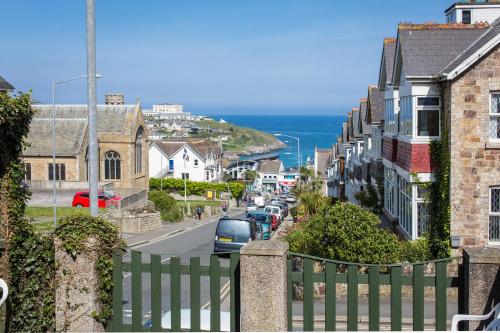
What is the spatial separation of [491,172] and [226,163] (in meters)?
129

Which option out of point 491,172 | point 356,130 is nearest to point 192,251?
point 491,172

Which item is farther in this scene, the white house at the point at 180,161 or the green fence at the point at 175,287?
the white house at the point at 180,161

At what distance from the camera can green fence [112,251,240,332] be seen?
25.7ft

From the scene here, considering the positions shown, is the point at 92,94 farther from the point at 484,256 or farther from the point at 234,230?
the point at 234,230

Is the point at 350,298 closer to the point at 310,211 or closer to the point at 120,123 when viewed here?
the point at 310,211

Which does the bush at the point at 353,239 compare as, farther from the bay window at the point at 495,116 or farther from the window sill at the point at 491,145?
the bay window at the point at 495,116

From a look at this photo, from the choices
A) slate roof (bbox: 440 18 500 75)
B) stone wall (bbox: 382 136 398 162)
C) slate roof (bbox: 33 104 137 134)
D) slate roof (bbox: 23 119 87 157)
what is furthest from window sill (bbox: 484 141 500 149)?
slate roof (bbox: 33 104 137 134)

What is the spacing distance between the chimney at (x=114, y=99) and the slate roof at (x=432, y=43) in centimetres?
5028

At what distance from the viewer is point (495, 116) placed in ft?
59.5

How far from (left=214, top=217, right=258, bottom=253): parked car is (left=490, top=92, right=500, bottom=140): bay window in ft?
36.9

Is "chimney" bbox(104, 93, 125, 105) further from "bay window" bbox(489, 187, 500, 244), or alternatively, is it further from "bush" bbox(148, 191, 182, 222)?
"bay window" bbox(489, 187, 500, 244)

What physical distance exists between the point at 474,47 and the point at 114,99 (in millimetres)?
53067

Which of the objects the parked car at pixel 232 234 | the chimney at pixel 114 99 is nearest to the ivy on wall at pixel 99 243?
the parked car at pixel 232 234

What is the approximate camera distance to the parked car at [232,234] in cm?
2667
